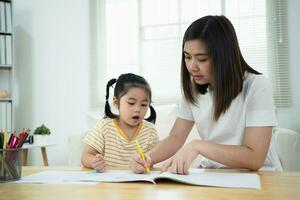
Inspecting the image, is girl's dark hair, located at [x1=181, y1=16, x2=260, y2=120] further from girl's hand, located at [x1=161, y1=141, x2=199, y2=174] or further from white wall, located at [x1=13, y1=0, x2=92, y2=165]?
white wall, located at [x1=13, y1=0, x2=92, y2=165]

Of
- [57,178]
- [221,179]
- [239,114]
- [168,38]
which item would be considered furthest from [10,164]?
[168,38]

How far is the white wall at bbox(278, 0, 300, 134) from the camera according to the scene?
2586mm

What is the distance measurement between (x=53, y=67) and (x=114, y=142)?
2033 mm

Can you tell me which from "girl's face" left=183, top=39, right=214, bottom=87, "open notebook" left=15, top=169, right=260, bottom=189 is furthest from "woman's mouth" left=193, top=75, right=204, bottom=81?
"open notebook" left=15, top=169, right=260, bottom=189

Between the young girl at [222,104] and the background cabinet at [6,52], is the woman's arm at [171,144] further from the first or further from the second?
the background cabinet at [6,52]

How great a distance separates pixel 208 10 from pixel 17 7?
190 centimetres

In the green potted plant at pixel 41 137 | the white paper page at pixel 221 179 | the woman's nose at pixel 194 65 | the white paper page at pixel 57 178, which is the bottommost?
the green potted plant at pixel 41 137

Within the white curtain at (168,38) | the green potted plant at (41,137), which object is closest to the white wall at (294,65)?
the white curtain at (168,38)

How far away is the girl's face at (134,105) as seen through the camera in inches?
56.9

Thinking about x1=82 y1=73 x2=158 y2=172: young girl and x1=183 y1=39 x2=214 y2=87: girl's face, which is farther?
x1=82 y1=73 x2=158 y2=172: young girl

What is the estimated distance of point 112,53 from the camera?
3.08 m

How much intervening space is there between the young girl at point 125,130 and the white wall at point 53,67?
169 centimetres

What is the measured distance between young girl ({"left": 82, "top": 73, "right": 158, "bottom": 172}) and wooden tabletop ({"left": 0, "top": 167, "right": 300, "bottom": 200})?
2.04 ft

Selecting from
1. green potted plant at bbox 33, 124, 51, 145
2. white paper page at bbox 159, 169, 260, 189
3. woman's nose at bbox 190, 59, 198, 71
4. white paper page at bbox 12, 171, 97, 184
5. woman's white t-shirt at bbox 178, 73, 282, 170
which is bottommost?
green potted plant at bbox 33, 124, 51, 145
